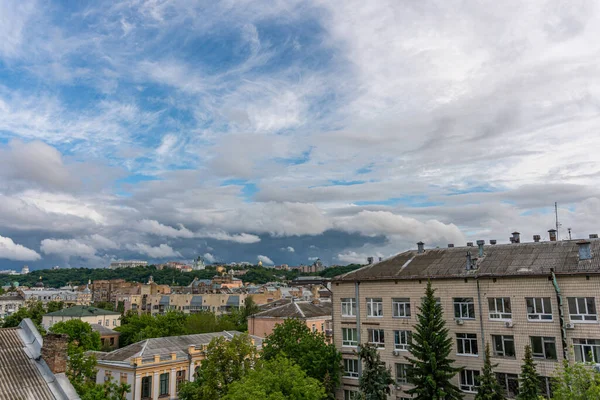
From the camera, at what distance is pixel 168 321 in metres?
65.9

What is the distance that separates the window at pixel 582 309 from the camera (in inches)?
1099

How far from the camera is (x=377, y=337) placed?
36469mm

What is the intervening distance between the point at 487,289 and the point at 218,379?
20.3 metres

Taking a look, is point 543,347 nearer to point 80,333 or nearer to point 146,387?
point 146,387

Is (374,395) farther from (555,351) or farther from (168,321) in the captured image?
(168,321)

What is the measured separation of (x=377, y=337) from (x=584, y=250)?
54.5ft

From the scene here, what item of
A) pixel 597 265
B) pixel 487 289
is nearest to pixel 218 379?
pixel 487 289

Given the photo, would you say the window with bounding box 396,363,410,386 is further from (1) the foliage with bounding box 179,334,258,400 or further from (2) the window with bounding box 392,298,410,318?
(1) the foliage with bounding box 179,334,258,400

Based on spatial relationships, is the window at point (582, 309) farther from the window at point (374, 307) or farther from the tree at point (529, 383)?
the window at point (374, 307)

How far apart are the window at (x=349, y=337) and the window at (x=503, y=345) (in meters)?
11.2

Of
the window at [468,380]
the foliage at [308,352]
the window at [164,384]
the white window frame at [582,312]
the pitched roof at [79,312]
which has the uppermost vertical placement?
the white window frame at [582,312]

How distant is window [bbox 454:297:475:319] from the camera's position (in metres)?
32.3

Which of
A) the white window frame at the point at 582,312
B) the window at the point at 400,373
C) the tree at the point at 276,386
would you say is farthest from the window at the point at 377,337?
the white window frame at the point at 582,312

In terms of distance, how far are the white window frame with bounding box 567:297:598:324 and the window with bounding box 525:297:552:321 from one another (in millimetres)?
1218
